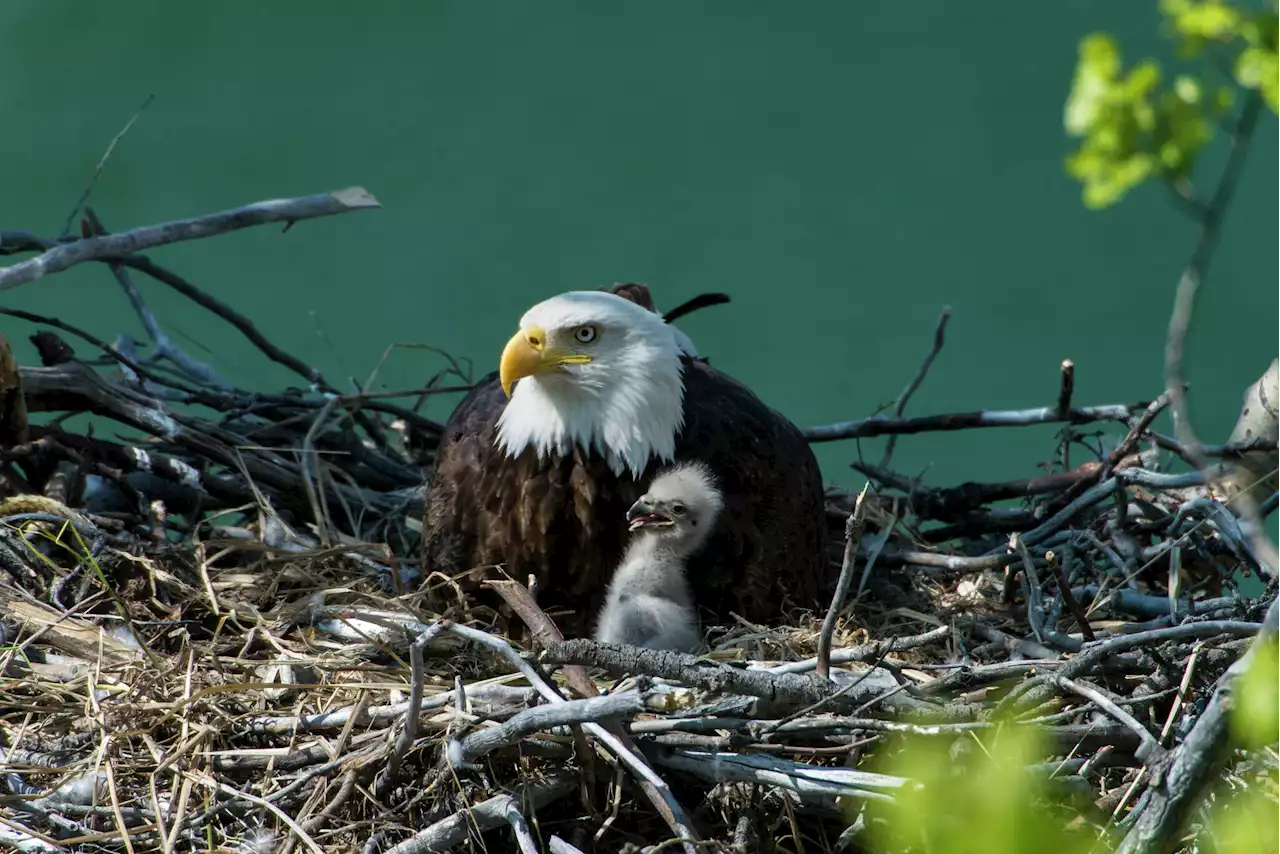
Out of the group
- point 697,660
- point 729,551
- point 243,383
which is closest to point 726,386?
point 729,551

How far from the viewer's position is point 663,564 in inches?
113

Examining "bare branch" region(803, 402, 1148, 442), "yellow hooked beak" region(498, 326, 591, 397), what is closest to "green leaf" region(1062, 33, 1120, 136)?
"yellow hooked beak" region(498, 326, 591, 397)

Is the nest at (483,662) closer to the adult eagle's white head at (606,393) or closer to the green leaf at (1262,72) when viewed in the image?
the adult eagle's white head at (606,393)

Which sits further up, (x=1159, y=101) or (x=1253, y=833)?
(x=1159, y=101)

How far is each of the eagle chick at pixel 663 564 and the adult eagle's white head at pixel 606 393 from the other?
9 cm

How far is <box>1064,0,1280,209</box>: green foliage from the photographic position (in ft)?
3.28

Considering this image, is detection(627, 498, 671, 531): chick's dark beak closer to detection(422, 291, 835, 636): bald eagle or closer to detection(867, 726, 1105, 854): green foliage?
detection(422, 291, 835, 636): bald eagle

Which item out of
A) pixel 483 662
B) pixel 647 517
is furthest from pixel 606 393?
pixel 483 662

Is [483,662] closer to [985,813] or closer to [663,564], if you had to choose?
[663,564]

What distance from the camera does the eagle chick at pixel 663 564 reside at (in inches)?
110

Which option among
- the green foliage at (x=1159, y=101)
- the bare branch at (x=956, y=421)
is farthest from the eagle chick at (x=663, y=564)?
the green foliage at (x=1159, y=101)

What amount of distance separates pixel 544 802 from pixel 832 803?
437 mm

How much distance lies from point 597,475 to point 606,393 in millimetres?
165

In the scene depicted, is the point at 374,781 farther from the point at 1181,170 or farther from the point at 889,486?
the point at 889,486
